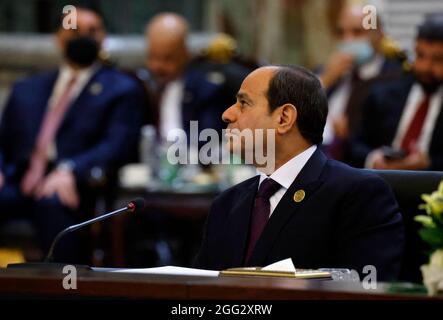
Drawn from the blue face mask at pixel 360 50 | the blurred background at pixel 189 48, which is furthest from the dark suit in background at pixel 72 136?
the blue face mask at pixel 360 50

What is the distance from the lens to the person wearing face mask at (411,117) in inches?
223

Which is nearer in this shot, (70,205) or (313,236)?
(313,236)

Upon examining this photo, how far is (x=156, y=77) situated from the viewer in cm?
705

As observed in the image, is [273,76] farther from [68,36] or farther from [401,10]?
[401,10]

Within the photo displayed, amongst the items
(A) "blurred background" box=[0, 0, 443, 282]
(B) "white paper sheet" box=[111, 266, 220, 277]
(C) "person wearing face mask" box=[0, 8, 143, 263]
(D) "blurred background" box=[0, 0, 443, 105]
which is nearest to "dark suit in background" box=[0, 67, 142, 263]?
(C) "person wearing face mask" box=[0, 8, 143, 263]

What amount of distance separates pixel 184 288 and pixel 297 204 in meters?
0.87

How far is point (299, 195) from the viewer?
129 inches

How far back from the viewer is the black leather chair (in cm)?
354

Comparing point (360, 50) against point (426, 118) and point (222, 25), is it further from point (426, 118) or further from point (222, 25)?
point (222, 25)

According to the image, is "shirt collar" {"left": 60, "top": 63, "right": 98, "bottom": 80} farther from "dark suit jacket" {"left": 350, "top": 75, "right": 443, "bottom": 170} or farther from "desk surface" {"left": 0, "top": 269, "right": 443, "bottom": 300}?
"desk surface" {"left": 0, "top": 269, "right": 443, "bottom": 300}

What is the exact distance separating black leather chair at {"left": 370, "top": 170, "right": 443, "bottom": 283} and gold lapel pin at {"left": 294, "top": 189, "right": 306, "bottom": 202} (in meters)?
0.36
